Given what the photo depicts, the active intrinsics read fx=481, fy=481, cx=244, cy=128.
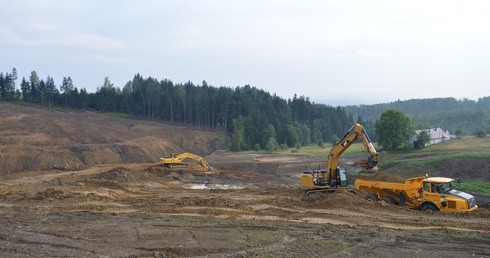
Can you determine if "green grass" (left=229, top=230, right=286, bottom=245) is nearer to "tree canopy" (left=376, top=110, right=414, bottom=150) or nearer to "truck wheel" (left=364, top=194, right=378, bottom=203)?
"truck wheel" (left=364, top=194, right=378, bottom=203)

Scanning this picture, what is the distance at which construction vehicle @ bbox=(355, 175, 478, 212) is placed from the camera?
2002 centimetres

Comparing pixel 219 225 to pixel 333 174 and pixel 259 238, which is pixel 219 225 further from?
pixel 333 174

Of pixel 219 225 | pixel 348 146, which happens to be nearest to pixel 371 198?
pixel 348 146

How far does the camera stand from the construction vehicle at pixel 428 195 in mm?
20016

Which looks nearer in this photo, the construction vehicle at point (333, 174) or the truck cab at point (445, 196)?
the truck cab at point (445, 196)

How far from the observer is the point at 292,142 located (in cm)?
7969

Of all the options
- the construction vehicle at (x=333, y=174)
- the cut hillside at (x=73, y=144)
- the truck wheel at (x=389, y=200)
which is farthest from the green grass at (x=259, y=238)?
the cut hillside at (x=73, y=144)

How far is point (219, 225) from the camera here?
1778 cm

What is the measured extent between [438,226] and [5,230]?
15.6m

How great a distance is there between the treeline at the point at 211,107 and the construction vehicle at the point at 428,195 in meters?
50.0

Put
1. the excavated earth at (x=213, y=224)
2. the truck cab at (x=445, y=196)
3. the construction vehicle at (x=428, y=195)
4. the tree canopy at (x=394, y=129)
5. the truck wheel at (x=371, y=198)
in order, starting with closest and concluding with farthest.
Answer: the excavated earth at (x=213, y=224)
the truck cab at (x=445, y=196)
the construction vehicle at (x=428, y=195)
the truck wheel at (x=371, y=198)
the tree canopy at (x=394, y=129)

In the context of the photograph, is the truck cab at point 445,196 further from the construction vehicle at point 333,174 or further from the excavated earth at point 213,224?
the construction vehicle at point 333,174

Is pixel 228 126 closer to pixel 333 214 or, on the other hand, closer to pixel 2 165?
pixel 2 165

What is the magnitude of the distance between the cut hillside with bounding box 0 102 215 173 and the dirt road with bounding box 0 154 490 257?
1224 cm
